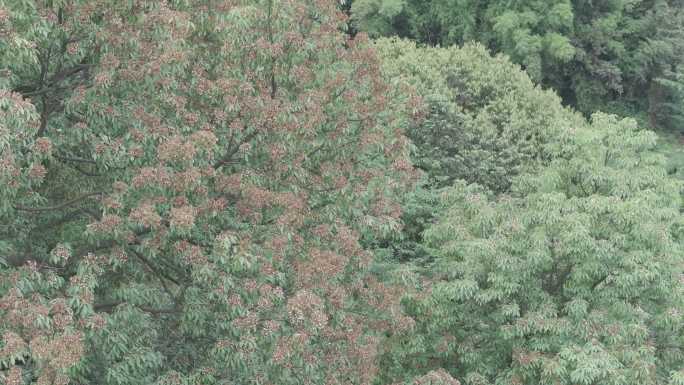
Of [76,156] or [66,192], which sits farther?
[66,192]

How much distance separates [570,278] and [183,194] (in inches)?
262

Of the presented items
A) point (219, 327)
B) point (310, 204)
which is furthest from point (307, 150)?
point (219, 327)

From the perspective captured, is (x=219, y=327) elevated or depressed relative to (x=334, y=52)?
depressed

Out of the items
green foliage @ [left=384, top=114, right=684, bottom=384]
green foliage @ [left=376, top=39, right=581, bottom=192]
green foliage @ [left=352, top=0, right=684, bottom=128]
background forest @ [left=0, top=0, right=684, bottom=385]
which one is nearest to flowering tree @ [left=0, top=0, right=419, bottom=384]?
background forest @ [left=0, top=0, right=684, bottom=385]

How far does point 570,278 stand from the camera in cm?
1234

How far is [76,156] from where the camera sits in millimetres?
9305

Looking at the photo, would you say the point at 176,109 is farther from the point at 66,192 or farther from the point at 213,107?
the point at 66,192

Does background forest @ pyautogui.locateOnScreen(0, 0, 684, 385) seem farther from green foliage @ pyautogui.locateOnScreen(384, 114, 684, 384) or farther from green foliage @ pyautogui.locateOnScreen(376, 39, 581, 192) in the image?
green foliage @ pyautogui.locateOnScreen(376, 39, 581, 192)

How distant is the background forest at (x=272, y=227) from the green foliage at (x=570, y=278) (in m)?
0.04

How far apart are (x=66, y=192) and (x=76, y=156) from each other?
0.94m

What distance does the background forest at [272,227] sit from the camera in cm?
818

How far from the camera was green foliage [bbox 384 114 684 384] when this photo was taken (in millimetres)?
11375

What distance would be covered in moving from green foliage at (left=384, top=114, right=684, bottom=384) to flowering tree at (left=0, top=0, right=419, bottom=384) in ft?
7.64

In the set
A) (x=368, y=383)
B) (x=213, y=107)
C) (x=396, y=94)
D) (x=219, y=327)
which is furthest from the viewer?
(x=396, y=94)
